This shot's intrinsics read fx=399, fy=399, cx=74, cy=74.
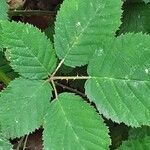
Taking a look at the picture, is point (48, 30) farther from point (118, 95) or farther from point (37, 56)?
point (118, 95)

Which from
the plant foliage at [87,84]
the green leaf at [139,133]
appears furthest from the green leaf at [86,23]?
the green leaf at [139,133]

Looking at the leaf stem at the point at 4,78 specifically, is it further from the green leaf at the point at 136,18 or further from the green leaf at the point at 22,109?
the green leaf at the point at 136,18

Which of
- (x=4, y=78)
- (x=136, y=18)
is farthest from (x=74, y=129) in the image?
(x=136, y=18)

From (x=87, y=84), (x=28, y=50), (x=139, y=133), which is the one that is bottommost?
(x=139, y=133)

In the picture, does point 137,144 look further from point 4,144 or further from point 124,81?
point 4,144

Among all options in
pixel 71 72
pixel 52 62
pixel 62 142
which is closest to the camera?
pixel 62 142

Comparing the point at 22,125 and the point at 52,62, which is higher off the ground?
the point at 52,62

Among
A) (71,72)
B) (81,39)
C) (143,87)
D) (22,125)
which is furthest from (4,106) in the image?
(71,72)
